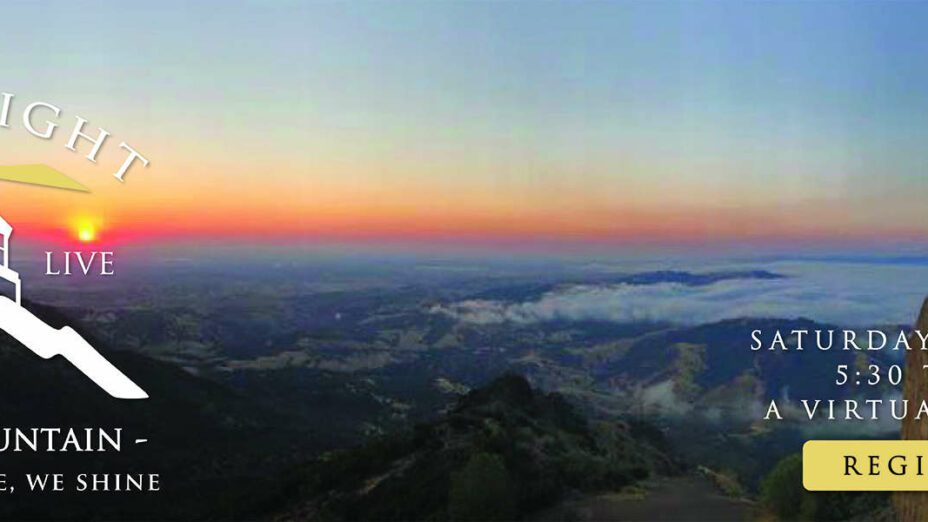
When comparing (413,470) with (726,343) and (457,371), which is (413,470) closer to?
(457,371)

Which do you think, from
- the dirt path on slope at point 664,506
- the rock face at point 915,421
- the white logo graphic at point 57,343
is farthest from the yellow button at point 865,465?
the white logo graphic at point 57,343

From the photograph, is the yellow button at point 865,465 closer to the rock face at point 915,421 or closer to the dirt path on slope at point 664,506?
the rock face at point 915,421

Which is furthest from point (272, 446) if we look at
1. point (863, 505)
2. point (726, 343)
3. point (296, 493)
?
point (863, 505)

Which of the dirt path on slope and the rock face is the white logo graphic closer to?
the dirt path on slope

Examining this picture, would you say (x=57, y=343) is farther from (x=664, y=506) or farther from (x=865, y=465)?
(x=865, y=465)

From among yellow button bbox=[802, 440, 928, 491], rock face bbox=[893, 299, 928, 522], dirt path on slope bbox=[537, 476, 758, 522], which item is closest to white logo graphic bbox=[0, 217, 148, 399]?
dirt path on slope bbox=[537, 476, 758, 522]
